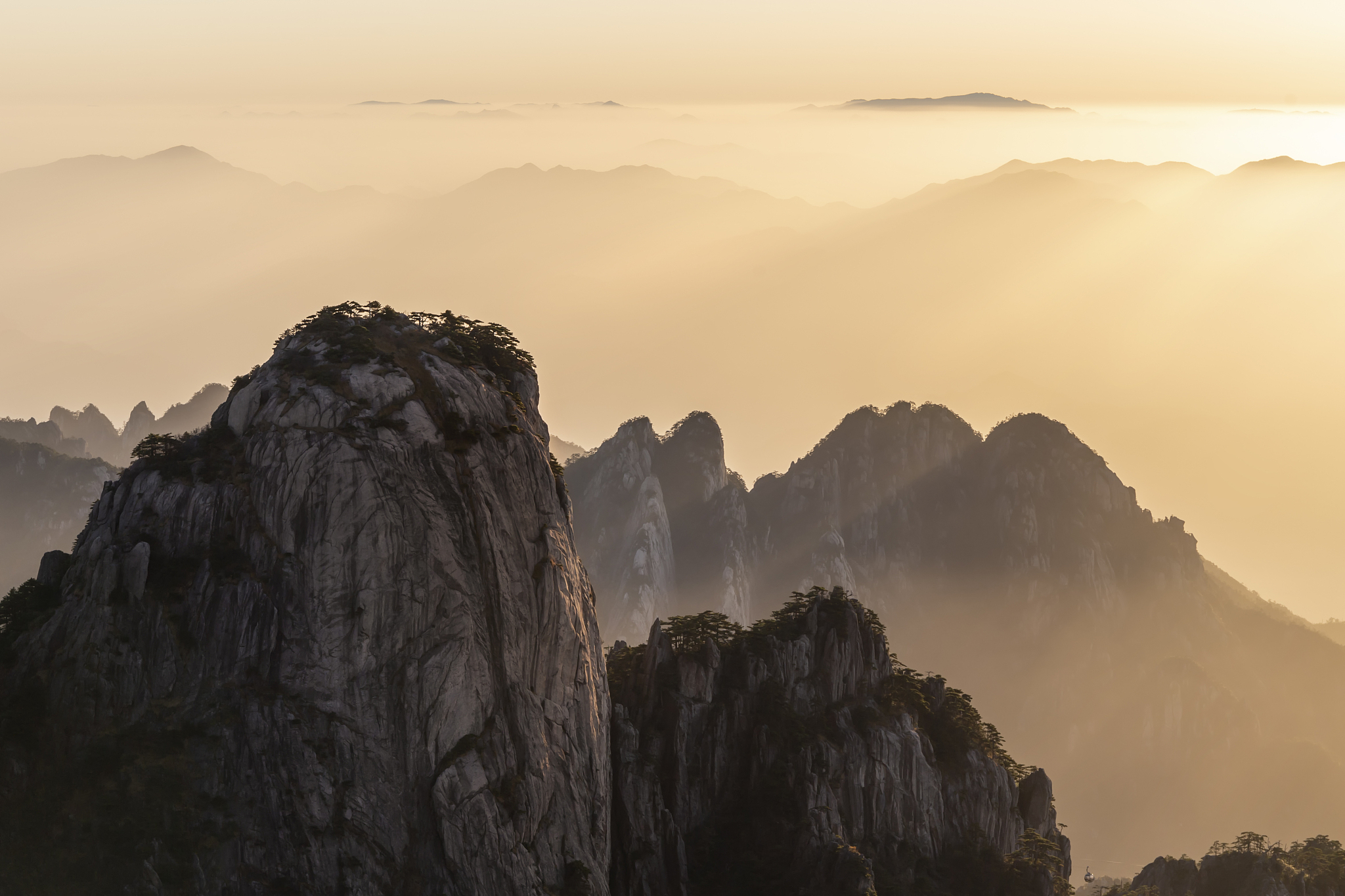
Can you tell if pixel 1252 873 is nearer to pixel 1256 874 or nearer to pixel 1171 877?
pixel 1256 874

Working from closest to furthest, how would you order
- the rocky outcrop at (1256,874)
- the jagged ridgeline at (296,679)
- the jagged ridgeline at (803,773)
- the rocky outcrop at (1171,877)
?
the jagged ridgeline at (296,679)
the jagged ridgeline at (803,773)
the rocky outcrop at (1256,874)
the rocky outcrop at (1171,877)

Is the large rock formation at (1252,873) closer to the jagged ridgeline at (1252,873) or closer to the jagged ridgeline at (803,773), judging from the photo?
the jagged ridgeline at (1252,873)

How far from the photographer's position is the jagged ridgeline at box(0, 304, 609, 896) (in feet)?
197

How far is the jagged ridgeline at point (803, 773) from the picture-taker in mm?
80562

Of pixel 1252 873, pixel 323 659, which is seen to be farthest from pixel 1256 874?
pixel 323 659

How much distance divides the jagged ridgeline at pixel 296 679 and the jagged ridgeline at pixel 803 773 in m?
19.5

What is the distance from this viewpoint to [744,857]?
83.4 metres

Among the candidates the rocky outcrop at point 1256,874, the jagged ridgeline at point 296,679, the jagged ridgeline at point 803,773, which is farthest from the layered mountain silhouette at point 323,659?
the rocky outcrop at point 1256,874

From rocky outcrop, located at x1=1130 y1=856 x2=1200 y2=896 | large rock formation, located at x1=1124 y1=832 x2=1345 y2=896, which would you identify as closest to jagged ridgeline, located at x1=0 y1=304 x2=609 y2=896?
large rock formation, located at x1=1124 y1=832 x2=1345 y2=896

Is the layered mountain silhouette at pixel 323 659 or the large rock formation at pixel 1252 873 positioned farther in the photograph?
the large rock formation at pixel 1252 873

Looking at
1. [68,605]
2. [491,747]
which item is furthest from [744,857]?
[68,605]

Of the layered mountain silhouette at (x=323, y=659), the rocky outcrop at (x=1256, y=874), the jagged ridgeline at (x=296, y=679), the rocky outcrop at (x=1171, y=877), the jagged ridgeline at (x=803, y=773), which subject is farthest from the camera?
the rocky outcrop at (x=1171, y=877)

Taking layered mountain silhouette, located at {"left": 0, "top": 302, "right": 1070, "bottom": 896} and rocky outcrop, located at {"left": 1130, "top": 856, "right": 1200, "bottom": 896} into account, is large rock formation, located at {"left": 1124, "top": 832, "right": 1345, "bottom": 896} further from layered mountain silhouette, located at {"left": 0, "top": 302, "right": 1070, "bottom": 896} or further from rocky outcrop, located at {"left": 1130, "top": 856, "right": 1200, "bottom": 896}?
layered mountain silhouette, located at {"left": 0, "top": 302, "right": 1070, "bottom": 896}

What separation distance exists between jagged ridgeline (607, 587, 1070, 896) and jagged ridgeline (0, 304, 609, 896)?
1949 centimetres
